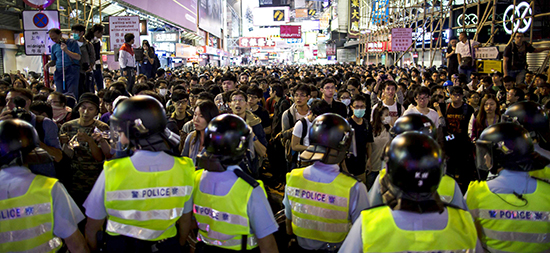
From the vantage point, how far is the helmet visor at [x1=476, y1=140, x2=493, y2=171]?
2.86m

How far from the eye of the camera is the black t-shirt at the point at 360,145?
5.70 meters

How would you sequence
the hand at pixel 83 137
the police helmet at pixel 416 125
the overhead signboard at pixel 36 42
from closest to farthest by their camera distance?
the police helmet at pixel 416 125, the hand at pixel 83 137, the overhead signboard at pixel 36 42

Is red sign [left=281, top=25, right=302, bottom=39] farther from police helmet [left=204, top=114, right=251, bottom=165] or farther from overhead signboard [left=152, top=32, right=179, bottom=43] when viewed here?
police helmet [left=204, top=114, right=251, bottom=165]

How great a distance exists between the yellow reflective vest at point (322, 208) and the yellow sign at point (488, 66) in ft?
38.2

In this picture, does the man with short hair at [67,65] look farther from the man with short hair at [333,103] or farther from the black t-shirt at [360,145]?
the black t-shirt at [360,145]

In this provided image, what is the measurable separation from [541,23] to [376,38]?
79.9 feet

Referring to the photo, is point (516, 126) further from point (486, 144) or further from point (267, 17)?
point (267, 17)

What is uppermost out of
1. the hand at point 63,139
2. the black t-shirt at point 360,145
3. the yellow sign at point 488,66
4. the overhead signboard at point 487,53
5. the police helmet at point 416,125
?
the overhead signboard at point 487,53

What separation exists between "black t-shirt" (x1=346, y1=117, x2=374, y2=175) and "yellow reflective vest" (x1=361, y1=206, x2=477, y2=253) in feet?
11.8

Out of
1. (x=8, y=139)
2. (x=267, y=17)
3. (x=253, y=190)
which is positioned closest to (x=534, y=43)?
(x=253, y=190)

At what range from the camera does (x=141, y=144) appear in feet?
8.96

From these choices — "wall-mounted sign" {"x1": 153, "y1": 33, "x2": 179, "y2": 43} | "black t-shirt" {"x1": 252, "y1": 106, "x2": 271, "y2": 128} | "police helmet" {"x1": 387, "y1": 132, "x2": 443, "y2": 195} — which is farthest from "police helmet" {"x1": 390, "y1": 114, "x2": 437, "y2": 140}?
"wall-mounted sign" {"x1": 153, "y1": 33, "x2": 179, "y2": 43}

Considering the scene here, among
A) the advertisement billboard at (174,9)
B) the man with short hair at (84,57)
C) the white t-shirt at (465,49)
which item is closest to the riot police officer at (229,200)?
the man with short hair at (84,57)

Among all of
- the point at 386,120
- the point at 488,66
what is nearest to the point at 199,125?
the point at 386,120
